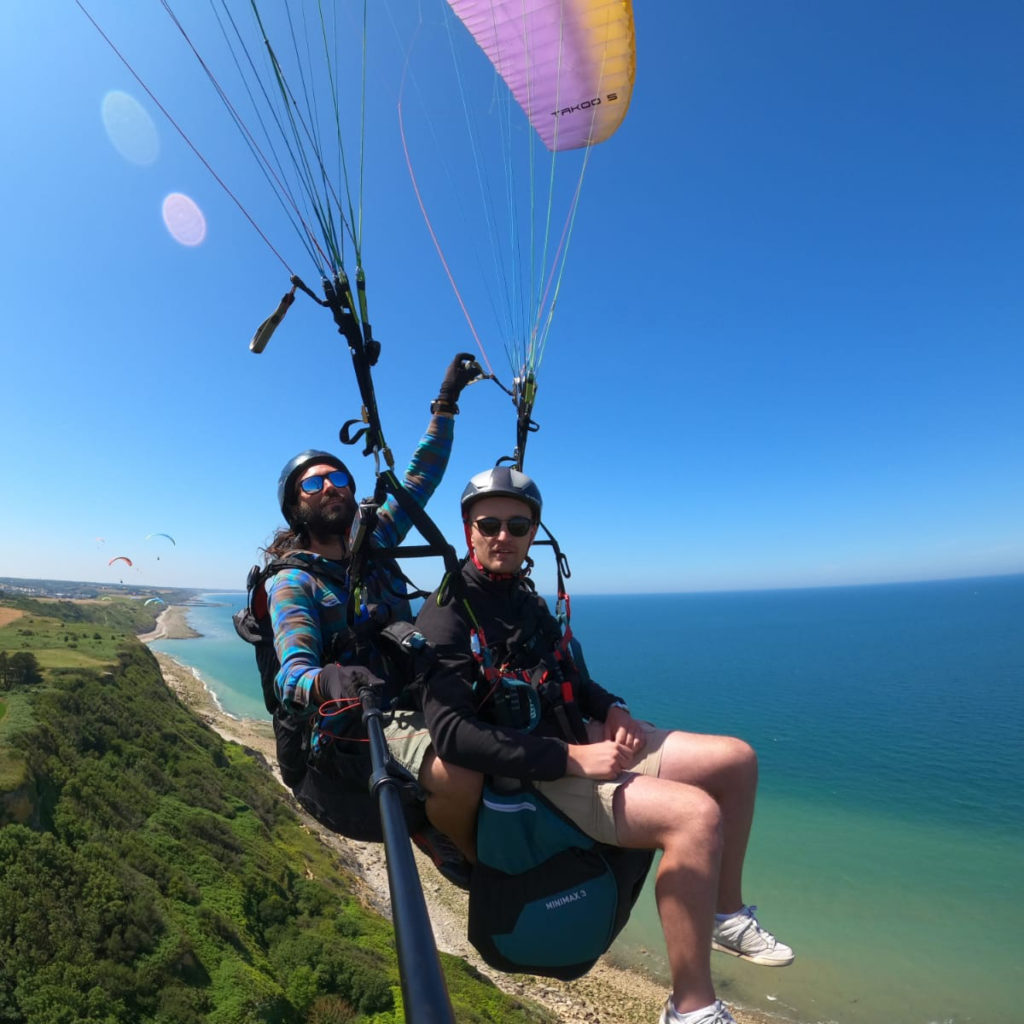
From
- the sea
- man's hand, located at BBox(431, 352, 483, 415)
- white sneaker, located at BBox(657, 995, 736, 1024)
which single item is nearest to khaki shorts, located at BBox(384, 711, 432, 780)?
white sneaker, located at BBox(657, 995, 736, 1024)

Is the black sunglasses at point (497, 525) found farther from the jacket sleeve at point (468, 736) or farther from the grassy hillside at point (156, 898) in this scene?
the grassy hillside at point (156, 898)

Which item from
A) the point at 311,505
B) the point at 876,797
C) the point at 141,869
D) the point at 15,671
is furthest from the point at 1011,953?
the point at 15,671

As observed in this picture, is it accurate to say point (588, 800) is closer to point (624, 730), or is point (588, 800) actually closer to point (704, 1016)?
point (624, 730)

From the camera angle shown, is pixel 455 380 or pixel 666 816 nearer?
pixel 666 816

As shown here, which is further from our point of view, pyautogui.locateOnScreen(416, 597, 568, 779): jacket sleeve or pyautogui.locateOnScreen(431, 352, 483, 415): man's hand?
pyautogui.locateOnScreen(431, 352, 483, 415): man's hand

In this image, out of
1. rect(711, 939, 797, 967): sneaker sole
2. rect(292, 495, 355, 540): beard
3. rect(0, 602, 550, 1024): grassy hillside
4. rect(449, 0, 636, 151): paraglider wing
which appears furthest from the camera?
rect(0, 602, 550, 1024): grassy hillside

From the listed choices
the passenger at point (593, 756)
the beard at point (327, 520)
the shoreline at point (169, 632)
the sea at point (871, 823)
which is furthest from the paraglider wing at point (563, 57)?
the shoreline at point (169, 632)

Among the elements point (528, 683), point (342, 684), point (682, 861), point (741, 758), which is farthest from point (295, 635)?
point (741, 758)

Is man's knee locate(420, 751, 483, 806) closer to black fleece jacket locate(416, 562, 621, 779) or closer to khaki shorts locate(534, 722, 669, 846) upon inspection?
black fleece jacket locate(416, 562, 621, 779)
